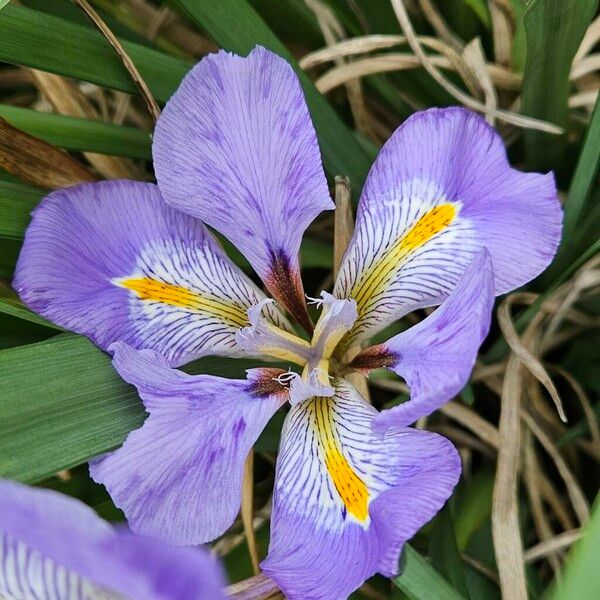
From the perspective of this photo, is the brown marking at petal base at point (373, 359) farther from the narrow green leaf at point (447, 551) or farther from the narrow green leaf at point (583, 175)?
the narrow green leaf at point (583, 175)

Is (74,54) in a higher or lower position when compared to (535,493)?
higher

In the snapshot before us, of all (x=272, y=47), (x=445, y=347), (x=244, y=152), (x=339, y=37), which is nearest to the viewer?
(x=445, y=347)

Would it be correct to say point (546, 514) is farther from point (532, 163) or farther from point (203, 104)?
point (203, 104)

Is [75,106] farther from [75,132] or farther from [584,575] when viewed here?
[584,575]

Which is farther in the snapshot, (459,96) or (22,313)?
(459,96)

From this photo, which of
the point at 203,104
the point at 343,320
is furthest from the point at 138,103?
the point at 343,320

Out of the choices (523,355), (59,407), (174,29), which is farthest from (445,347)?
(174,29)

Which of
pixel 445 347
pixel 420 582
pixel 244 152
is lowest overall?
pixel 420 582
